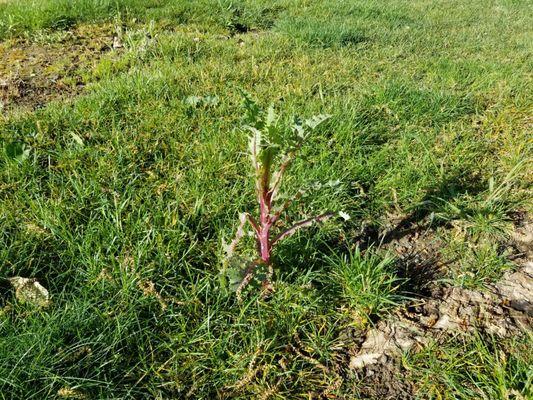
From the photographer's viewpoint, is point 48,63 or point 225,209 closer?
point 225,209

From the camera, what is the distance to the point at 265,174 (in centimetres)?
175

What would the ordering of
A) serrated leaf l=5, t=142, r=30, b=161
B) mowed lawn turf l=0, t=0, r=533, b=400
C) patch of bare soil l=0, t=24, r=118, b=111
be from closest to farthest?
mowed lawn turf l=0, t=0, r=533, b=400 < serrated leaf l=5, t=142, r=30, b=161 < patch of bare soil l=0, t=24, r=118, b=111

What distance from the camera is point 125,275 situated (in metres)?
1.83

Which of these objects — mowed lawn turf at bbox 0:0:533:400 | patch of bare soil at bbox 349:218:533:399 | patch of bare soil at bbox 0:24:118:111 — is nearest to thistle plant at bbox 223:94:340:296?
mowed lawn turf at bbox 0:0:533:400

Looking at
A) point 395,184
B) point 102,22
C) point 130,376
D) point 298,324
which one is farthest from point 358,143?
point 102,22

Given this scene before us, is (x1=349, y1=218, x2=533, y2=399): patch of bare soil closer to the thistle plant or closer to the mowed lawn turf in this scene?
the mowed lawn turf

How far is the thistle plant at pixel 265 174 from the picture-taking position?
5.44 feet

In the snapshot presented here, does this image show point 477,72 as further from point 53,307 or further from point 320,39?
point 53,307

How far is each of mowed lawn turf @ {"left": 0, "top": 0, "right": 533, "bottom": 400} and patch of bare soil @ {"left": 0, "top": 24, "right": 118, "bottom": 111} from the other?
8 centimetres

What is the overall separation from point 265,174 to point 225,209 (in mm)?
679

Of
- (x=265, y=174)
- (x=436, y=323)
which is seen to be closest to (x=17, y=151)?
(x=265, y=174)

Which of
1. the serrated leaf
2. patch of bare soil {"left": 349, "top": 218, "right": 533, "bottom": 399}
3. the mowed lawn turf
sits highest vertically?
the serrated leaf

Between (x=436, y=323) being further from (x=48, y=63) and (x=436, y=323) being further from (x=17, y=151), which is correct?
(x=48, y=63)

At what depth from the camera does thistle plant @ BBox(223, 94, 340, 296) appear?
5.44ft
